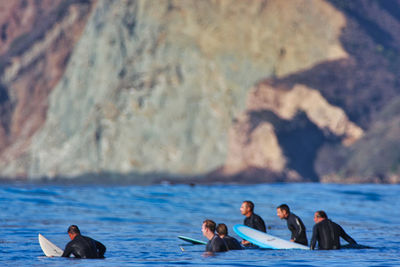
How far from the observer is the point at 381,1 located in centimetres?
11319

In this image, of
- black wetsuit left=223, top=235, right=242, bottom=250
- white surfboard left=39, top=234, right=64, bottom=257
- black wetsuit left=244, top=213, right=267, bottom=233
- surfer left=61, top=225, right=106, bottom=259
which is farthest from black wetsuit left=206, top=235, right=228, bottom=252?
white surfboard left=39, top=234, right=64, bottom=257

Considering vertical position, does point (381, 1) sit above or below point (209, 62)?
above

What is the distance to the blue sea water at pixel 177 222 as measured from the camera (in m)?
22.7

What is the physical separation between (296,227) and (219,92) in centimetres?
7988

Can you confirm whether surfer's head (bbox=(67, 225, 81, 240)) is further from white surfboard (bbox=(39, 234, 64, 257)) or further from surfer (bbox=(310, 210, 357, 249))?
surfer (bbox=(310, 210, 357, 249))

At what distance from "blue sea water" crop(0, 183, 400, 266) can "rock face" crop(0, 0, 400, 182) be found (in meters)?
22.2

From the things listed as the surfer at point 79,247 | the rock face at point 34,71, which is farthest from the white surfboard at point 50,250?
the rock face at point 34,71

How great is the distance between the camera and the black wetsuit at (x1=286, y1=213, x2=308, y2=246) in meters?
24.0

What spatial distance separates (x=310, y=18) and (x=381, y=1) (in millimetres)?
14964

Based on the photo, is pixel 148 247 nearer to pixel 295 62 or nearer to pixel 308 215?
pixel 308 215

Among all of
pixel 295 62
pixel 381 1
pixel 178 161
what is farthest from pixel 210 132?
pixel 381 1

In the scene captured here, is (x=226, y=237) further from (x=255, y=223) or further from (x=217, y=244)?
(x=255, y=223)

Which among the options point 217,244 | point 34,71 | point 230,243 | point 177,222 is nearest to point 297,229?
point 230,243

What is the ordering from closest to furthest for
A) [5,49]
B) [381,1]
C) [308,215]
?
[308,215] < [381,1] < [5,49]
